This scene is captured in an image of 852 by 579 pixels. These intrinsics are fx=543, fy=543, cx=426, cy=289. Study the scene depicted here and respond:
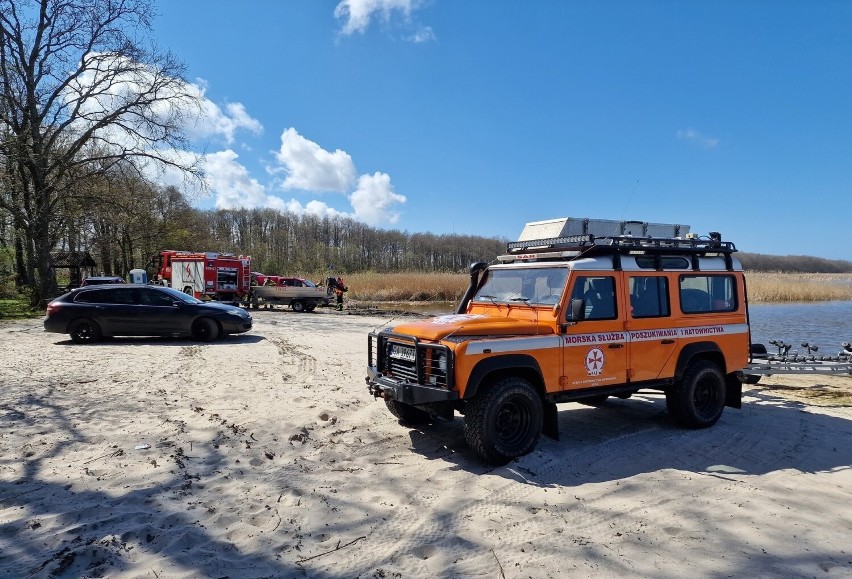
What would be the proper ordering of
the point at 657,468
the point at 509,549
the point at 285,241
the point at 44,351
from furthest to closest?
the point at 285,241 < the point at 44,351 < the point at 657,468 < the point at 509,549

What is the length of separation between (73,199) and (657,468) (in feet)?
92.2

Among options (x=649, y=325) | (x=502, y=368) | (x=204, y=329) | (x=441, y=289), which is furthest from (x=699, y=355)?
(x=441, y=289)

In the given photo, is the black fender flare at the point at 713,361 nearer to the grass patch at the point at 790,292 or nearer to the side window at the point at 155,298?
the side window at the point at 155,298

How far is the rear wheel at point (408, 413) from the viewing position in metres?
6.71

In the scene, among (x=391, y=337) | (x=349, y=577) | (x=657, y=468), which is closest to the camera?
(x=349, y=577)

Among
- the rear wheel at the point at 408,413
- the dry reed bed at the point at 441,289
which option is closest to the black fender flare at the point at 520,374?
the rear wheel at the point at 408,413

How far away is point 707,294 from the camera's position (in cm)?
733

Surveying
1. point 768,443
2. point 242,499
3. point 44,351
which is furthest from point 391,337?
point 44,351

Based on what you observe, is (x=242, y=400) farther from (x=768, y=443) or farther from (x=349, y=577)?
(x=768, y=443)

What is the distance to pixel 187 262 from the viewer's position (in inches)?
1113

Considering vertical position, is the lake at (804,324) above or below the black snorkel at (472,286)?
below

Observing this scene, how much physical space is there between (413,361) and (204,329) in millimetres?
9961

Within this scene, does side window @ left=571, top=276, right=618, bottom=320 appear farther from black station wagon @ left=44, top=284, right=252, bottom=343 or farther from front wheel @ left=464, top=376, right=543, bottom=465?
black station wagon @ left=44, top=284, right=252, bottom=343

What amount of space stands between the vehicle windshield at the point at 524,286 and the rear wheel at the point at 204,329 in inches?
359
